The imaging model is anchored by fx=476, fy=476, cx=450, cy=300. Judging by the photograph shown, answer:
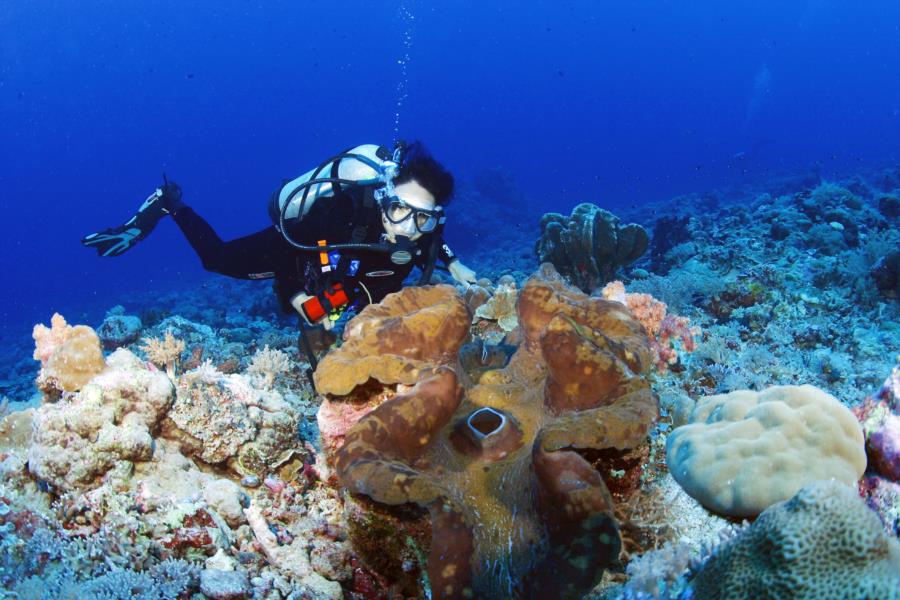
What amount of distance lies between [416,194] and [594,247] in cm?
352

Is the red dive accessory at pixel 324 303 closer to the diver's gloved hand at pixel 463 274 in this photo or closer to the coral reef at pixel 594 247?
the diver's gloved hand at pixel 463 274

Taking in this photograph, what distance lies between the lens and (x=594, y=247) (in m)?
7.38

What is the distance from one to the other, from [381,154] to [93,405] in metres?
4.03

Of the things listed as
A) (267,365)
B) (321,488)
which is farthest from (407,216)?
(321,488)

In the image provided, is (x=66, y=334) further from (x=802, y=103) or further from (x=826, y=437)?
(x=802, y=103)

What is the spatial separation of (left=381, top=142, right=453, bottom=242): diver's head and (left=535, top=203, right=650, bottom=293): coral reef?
3074mm

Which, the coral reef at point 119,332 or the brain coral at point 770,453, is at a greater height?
the coral reef at point 119,332

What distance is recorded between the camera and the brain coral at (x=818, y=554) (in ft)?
3.84

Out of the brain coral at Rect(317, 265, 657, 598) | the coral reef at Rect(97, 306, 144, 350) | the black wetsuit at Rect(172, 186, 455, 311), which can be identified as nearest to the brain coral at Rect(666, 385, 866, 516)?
the brain coral at Rect(317, 265, 657, 598)

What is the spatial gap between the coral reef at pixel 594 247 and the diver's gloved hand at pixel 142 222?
6473 mm

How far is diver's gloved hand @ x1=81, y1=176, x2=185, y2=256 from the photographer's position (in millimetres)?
7855

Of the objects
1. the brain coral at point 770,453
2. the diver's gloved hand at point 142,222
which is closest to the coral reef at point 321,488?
the brain coral at point 770,453

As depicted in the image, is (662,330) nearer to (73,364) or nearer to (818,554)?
(818,554)

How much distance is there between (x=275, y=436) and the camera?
296cm
